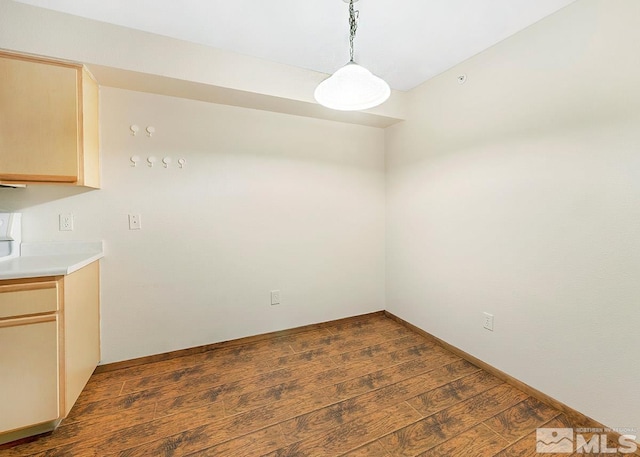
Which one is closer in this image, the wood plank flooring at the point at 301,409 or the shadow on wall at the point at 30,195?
the wood plank flooring at the point at 301,409

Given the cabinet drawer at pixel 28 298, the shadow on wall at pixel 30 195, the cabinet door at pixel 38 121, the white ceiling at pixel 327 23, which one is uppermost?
the white ceiling at pixel 327 23

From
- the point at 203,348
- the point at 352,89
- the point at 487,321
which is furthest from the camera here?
the point at 203,348

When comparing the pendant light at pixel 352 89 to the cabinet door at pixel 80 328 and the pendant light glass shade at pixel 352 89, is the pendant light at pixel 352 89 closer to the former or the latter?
the pendant light glass shade at pixel 352 89

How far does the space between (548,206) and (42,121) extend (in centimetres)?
318

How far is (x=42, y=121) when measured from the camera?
1.69m

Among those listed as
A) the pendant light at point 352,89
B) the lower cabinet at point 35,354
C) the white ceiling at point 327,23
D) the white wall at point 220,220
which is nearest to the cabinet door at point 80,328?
the lower cabinet at point 35,354

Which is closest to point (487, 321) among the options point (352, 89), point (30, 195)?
point (352, 89)

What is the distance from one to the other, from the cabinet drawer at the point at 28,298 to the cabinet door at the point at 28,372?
47 mm

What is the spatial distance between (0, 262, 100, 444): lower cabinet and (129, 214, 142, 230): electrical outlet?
2.15 ft

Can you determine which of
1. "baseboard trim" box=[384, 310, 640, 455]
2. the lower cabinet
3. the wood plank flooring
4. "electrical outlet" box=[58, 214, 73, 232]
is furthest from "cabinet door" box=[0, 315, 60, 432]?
"baseboard trim" box=[384, 310, 640, 455]

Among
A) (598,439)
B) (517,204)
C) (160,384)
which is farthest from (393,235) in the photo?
(160,384)

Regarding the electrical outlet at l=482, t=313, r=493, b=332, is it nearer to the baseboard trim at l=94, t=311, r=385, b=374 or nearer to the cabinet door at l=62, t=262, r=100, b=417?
the baseboard trim at l=94, t=311, r=385, b=374

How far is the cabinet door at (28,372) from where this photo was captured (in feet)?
4.75

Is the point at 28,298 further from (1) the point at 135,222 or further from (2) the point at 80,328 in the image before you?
(1) the point at 135,222
